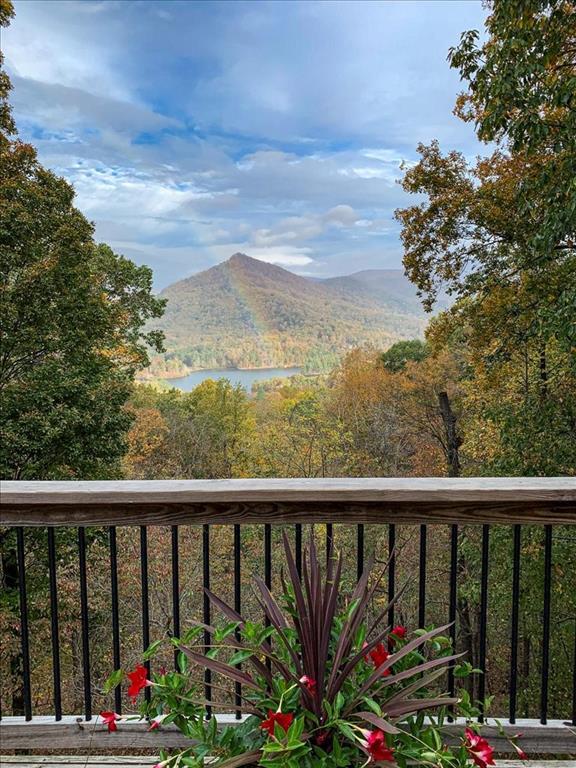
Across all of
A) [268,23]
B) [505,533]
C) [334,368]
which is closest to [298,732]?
[505,533]

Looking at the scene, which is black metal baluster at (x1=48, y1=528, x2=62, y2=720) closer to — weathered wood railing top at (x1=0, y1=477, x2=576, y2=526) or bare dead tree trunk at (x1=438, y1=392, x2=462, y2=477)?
weathered wood railing top at (x1=0, y1=477, x2=576, y2=526)

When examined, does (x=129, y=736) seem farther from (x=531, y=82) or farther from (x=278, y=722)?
(x=531, y=82)

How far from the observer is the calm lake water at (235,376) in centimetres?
2072

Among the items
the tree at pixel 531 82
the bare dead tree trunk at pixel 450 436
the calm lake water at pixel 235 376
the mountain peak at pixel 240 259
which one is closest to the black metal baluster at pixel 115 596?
the tree at pixel 531 82

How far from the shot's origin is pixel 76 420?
731cm

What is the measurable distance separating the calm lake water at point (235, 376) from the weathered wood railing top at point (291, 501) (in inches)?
722

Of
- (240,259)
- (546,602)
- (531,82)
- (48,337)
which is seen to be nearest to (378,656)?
(546,602)

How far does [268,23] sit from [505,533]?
349 inches

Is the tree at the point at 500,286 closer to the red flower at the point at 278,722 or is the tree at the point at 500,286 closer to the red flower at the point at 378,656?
the red flower at the point at 378,656

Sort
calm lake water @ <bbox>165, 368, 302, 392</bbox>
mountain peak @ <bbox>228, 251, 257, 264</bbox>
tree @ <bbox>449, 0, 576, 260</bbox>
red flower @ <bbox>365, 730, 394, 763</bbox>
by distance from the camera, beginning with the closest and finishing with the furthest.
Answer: red flower @ <bbox>365, 730, 394, 763</bbox>, tree @ <bbox>449, 0, 576, 260</bbox>, calm lake water @ <bbox>165, 368, 302, 392</bbox>, mountain peak @ <bbox>228, 251, 257, 264</bbox>

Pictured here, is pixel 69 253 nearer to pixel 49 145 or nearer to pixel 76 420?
pixel 76 420

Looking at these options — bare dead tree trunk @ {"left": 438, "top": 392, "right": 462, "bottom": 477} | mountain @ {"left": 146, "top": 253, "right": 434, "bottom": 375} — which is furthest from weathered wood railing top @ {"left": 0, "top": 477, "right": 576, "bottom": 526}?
mountain @ {"left": 146, "top": 253, "right": 434, "bottom": 375}

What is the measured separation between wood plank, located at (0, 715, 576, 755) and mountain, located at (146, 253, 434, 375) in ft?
62.3

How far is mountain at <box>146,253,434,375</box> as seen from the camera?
23281mm
